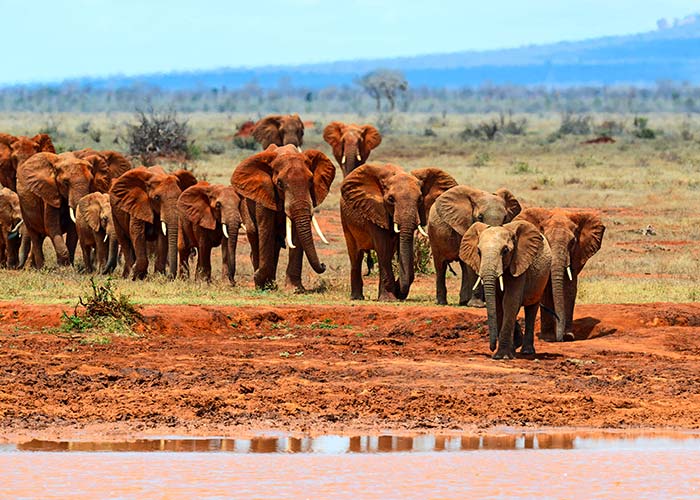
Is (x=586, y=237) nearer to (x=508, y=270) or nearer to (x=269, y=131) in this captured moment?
(x=508, y=270)

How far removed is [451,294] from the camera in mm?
20172

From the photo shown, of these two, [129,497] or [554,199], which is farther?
[554,199]

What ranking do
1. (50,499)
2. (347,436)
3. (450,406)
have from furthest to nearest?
1. (450,406)
2. (347,436)
3. (50,499)

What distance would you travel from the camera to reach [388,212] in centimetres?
1848

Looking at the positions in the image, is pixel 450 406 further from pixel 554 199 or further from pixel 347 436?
pixel 554 199

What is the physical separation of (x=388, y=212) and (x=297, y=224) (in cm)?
130

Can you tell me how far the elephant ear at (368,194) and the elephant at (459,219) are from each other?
0.87 m

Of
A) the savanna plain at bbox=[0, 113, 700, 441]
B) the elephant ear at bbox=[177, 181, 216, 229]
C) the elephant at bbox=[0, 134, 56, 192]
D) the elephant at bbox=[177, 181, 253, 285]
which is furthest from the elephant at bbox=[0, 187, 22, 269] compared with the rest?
the elephant ear at bbox=[177, 181, 216, 229]

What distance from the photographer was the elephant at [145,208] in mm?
21172

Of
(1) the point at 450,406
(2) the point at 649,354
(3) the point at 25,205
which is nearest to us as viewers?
(1) the point at 450,406

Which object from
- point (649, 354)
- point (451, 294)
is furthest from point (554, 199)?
point (649, 354)

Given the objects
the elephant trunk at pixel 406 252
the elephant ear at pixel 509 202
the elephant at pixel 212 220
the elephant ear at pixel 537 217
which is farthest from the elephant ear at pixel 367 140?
the elephant ear at pixel 537 217

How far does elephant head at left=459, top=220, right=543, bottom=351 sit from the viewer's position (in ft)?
45.2

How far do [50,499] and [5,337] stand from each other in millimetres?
6411
